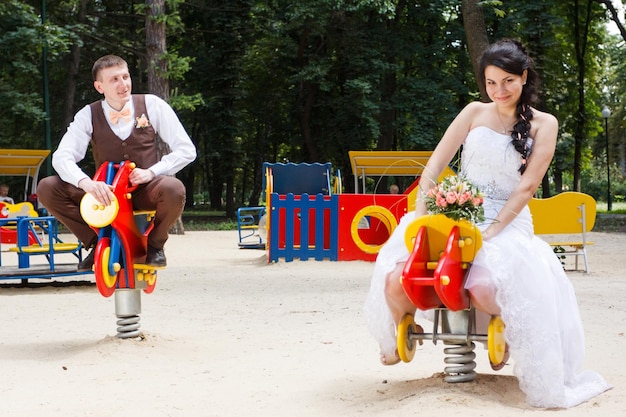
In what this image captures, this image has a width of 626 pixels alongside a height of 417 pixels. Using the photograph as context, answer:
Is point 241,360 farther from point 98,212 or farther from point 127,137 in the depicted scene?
point 127,137

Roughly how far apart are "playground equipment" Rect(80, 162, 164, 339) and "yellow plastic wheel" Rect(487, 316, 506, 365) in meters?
2.76

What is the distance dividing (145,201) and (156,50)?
17334 millimetres

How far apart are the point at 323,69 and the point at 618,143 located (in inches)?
1831

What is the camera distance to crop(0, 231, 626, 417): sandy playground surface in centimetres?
489

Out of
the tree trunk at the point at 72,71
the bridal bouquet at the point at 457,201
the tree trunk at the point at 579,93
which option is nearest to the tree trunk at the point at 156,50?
the tree trunk at the point at 72,71

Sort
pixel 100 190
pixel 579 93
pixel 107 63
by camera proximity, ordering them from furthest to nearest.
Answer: pixel 579 93
pixel 107 63
pixel 100 190

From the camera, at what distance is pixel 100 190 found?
6.14 metres

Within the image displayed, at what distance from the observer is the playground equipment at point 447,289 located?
4.50m

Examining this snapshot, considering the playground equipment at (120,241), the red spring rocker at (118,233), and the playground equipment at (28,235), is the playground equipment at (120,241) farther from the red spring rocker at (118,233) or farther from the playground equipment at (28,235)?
the playground equipment at (28,235)

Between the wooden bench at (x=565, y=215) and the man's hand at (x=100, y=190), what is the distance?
322 inches

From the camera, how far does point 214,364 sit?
6.35 meters

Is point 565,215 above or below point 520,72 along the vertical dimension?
below

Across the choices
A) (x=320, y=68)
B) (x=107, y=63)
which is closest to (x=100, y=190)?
(x=107, y=63)

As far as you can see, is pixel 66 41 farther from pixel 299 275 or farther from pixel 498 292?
pixel 498 292
